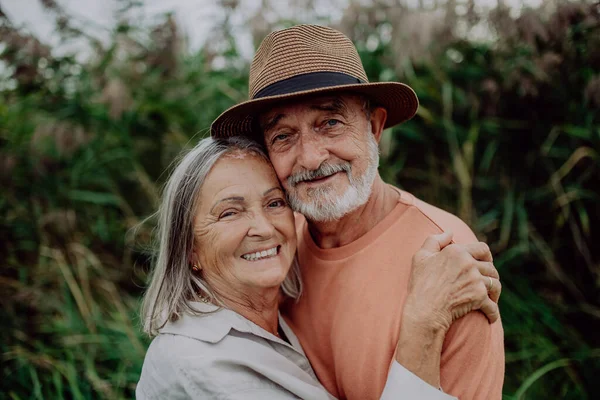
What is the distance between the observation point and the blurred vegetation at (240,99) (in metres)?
3.09

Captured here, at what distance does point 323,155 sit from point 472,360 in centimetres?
95

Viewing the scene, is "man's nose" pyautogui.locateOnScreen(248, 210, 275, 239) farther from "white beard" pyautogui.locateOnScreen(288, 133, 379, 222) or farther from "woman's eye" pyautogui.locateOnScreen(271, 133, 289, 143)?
"woman's eye" pyautogui.locateOnScreen(271, 133, 289, 143)

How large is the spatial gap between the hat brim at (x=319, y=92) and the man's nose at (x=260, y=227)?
1.39 ft

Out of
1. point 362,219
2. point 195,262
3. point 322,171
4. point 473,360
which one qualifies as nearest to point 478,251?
point 473,360

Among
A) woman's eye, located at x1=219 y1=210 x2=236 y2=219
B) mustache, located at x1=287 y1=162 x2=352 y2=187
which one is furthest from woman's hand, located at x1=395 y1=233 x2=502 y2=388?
woman's eye, located at x1=219 y1=210 x2=236 y2=219

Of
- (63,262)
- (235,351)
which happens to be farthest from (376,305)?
(63,262)

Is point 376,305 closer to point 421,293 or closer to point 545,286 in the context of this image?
point 421,293

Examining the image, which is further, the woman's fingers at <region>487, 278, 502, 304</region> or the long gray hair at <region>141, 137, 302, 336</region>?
the long gray hair at <region>141, 137, 302, 336</region>

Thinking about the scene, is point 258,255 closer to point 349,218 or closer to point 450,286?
point 349,218

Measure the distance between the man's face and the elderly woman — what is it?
111mm

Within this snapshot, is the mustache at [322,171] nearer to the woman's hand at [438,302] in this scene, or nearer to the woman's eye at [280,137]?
the woman's eye at [280,137]

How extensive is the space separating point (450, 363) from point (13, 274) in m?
3.37

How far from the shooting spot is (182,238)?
2.06m

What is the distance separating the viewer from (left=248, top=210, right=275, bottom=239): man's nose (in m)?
1.98
